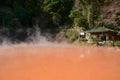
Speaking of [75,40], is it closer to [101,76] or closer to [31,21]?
[31,21]

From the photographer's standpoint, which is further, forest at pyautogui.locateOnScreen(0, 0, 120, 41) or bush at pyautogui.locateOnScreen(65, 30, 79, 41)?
forest at pyautogui.locateOnScreen(0, 0, 120, 41)

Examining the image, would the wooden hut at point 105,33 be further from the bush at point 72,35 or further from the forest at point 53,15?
the bush at point 72,35

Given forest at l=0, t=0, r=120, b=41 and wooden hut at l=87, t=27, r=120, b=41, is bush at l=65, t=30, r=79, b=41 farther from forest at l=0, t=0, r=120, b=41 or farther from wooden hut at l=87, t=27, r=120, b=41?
wooden hut at l=87, t=27, r=120, b=41

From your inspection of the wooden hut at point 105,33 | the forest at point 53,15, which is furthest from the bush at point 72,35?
the wooden hut at point 105,33

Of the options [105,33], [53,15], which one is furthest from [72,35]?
[53,15]

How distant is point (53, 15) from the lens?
94.3 ft

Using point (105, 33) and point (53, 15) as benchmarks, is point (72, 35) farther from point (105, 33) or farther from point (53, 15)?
point (53, 15)

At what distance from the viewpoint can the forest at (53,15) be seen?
25.5m

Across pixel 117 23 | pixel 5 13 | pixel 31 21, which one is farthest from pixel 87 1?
pixel 5 13

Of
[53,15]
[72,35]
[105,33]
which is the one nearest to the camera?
[105,33]

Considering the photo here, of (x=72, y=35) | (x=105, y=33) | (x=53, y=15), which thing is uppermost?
(x=53, y=15)

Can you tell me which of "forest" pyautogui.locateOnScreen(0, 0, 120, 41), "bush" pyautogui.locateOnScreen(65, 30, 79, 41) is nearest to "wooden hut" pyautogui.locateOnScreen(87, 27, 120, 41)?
"forest" pyautogui.locateOnScreen(0, 0, 120, 41)

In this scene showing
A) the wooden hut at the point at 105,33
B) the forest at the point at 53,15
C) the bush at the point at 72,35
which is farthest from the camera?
the forest at the point at 53,15

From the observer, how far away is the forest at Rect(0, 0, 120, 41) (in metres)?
25.5
